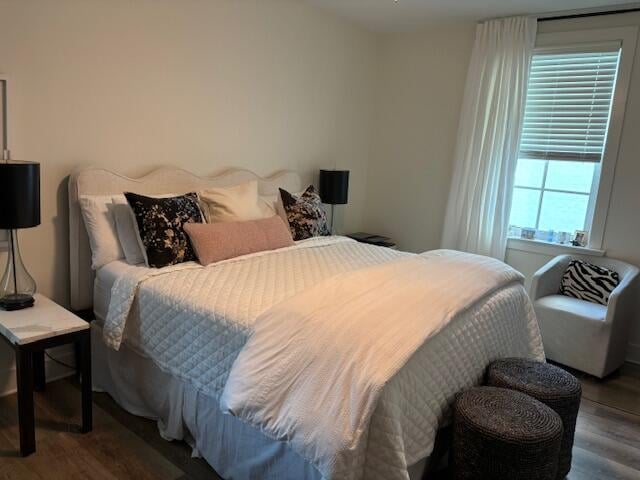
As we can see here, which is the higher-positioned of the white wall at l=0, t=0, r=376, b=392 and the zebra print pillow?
the white wall at l=0, t=0, r=376, b=392

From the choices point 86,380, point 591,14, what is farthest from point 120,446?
point 591,14

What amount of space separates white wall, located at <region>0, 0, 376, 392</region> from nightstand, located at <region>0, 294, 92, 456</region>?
0.47m

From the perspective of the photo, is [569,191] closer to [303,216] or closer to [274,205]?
[303,216]

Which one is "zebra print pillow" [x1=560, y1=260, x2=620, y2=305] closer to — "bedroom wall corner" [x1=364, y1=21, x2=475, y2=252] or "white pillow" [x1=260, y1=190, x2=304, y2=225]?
"bedroom wall corner" [x1=364, y1=21, x2=475, y2=252]

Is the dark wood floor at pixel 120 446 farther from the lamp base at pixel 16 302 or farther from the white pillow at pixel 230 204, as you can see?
the white pillow at pixel 230 204

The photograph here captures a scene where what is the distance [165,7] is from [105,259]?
1.50 meters

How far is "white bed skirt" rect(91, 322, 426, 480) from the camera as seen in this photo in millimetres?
1799

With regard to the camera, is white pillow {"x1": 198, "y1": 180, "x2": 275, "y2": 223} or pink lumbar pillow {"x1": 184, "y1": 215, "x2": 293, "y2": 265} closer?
pink lumbar pillow {"x1": 184, "y1": 215, "x2": 293, "y2": 265}

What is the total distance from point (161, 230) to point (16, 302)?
0.72m

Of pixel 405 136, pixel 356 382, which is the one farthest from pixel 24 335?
pixel 405 136

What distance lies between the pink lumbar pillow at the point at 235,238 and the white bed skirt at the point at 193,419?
62cm

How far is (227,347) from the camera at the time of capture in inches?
74.3

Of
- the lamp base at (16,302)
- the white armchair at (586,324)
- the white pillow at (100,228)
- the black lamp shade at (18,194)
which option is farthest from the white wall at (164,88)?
the white armchair at (586,324)

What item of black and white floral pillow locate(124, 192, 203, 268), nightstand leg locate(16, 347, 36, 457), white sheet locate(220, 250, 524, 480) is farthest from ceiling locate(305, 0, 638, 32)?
nightstand leg locate(16, 347, 36, 457)
